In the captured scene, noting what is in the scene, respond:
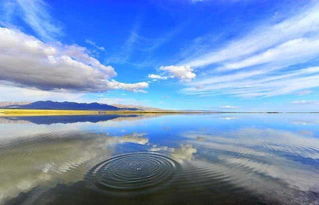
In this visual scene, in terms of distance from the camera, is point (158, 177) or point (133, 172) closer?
point (158, 177)

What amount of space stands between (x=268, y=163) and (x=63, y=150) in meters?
19.6

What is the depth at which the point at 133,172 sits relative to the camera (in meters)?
11.6

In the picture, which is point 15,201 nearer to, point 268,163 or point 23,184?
point 23,184

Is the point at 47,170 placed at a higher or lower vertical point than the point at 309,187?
lower

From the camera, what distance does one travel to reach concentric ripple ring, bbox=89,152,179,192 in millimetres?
9844

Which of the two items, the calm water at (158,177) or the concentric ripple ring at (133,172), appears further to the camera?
the concentric ripple ring at (133,172)

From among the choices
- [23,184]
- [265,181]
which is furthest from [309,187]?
[23,184]

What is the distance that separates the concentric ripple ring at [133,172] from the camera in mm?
9844

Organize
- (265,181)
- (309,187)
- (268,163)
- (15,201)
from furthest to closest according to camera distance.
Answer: (268,163), (265,181), (309,187), (15,201)

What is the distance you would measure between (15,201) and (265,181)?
1353cm

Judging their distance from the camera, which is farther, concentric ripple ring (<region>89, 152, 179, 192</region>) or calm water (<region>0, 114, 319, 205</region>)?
concentric ripple ring (<region>89, 152, 179, 192</region>)

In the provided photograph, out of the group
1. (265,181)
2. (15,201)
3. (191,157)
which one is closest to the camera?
(15,201)

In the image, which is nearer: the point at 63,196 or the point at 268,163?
the point at 63,196

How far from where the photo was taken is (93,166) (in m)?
13.0
